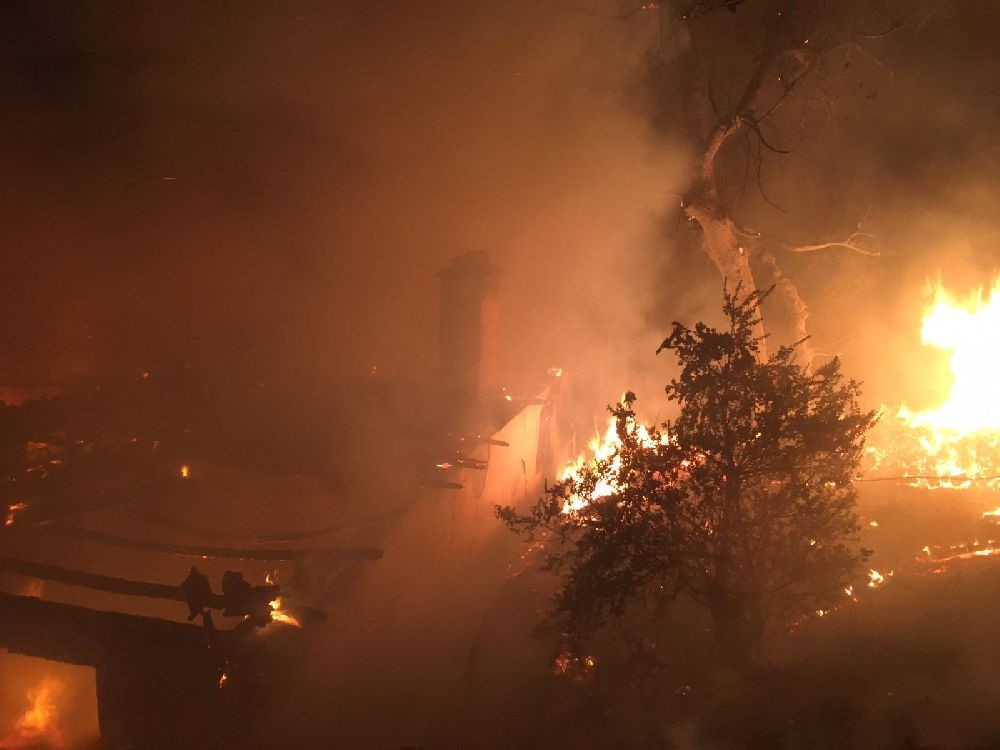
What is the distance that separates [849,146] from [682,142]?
15.6 feet

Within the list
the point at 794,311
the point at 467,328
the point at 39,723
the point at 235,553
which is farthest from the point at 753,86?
the point at 39,723

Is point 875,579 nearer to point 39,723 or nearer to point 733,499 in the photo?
point 733,499

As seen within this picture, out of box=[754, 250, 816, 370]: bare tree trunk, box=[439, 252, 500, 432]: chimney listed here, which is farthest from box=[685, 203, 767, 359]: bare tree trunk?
box=[439, 252, 500, 432]: chimney

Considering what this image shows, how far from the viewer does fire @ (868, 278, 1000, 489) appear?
410 inches

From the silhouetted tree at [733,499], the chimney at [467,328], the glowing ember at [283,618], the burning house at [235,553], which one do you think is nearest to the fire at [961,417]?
the silhouetted tree at [733,499]

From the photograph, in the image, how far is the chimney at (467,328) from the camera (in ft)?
43.4

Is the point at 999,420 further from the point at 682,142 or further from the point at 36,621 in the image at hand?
the point at 36,621

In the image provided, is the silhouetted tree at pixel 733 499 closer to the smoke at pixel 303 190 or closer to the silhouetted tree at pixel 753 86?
the silhouetted tree at pixel 753 86

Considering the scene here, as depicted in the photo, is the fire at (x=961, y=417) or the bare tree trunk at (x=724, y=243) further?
the bare tree trunk at (x=724, y=243)

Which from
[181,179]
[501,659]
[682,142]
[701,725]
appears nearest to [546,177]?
[682,142]

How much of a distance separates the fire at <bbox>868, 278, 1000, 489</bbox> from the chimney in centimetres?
Answer: 772

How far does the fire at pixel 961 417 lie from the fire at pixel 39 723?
13.2m

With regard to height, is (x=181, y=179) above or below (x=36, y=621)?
above

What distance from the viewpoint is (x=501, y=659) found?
7316mm
